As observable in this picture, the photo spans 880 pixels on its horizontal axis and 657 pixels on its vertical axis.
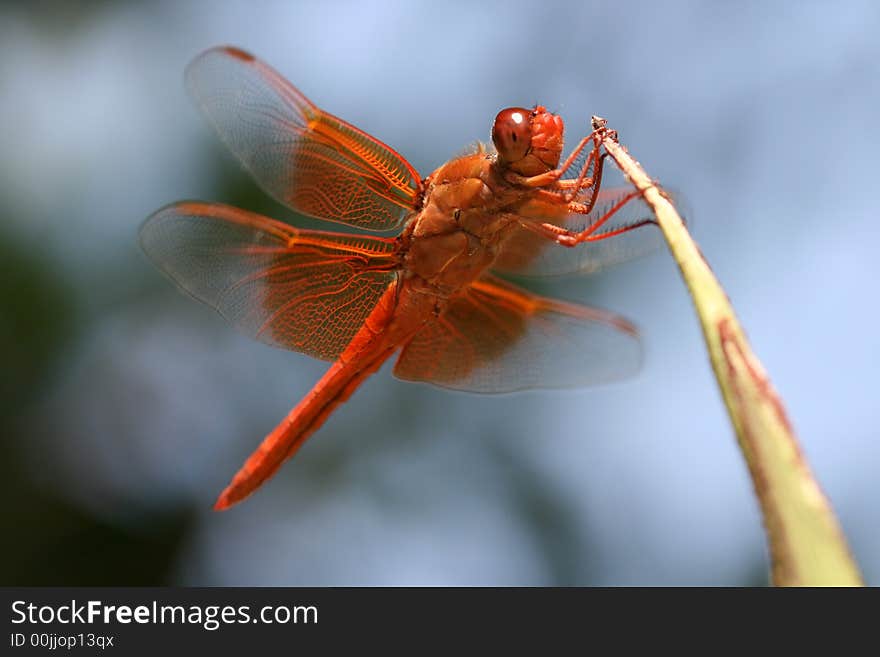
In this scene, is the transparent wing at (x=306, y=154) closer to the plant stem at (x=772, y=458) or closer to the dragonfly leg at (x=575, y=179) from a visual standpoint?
the dragonfly leg at (x=575, y=179)

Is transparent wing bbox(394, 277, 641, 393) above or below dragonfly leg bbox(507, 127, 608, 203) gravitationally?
above

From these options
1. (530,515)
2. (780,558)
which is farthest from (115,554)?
(780,558)

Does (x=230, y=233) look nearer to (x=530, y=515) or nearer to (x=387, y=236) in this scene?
(x=387, y=236)

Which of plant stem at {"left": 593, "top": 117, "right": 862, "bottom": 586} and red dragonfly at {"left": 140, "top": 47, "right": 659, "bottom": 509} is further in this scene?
red dragonfly at {"left": 140, "top": 47, "right": 659, "bottom": 509}

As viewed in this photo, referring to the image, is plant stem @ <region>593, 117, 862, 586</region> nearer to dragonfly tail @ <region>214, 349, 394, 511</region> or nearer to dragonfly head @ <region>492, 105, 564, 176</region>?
dragonfly head @ <region>492, 105, 564, 176</region>

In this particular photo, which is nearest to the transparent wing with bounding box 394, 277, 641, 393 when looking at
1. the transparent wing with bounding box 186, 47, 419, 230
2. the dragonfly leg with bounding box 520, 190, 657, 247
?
the transparent wing with bounding box 186, 47, 419, 230

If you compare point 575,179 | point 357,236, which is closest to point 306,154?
point 357,236
